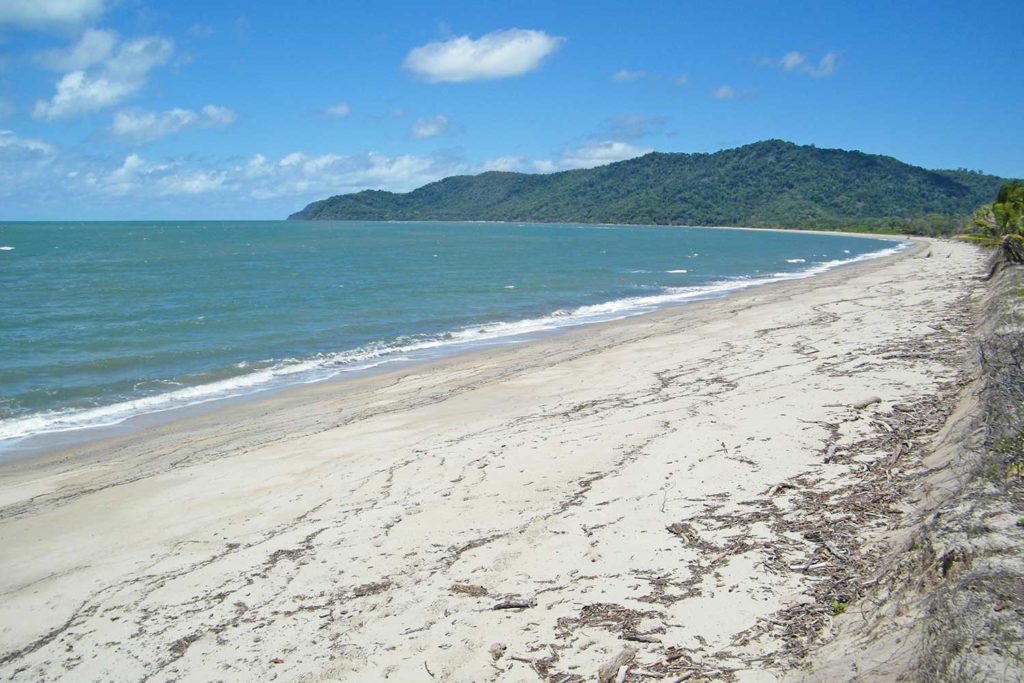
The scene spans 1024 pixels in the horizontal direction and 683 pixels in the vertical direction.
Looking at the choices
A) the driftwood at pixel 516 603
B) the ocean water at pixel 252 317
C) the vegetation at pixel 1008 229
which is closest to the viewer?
the driftwood at pixel 516 603

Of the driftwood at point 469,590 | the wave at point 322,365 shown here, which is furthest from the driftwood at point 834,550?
the wave at point 322,365

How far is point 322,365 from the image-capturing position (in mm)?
18234

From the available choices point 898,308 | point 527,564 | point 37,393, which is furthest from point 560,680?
point 898,308

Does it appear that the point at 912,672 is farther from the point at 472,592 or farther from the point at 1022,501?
the point at 472,592

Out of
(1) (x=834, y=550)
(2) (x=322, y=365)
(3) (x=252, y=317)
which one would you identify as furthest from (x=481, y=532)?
(3) (x=252, y=317)

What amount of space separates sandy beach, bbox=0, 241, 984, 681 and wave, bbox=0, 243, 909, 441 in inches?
83.4

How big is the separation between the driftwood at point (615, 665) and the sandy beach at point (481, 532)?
4 cm

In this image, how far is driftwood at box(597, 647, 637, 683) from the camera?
163 inches

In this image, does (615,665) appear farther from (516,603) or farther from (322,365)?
(322,365)

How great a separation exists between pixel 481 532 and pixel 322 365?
1277cm

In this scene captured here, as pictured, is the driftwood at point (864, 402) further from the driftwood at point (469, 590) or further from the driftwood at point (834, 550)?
the driftwood at point (469, 590)

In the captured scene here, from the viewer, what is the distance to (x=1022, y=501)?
4496mm

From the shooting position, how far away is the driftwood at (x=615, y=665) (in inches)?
163

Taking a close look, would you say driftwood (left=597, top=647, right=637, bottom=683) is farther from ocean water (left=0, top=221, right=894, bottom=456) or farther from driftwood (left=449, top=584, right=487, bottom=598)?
ocean water (left=0, top=221, right=894, bottom=456)
